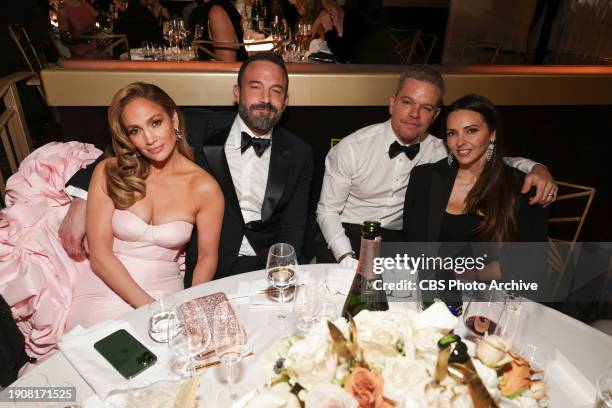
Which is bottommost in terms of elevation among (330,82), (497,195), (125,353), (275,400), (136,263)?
(136,263)

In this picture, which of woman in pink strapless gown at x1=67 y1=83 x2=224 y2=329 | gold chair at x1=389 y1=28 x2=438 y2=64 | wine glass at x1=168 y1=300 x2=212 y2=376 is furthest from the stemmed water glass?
gold chair at x1=389 y1=28 x2=438 y2=64

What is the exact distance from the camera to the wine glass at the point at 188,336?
115 centimetres

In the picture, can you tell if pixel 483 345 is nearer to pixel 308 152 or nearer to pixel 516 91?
pixel 308 152

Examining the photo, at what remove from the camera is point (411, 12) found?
10320 mm

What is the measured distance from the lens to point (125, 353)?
1259mm

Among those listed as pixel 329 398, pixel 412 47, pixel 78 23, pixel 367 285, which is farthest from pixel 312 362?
pixel 78 23

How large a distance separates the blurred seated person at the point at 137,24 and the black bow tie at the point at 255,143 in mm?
4051

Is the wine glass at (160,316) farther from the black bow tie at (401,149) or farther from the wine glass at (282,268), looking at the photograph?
the black bow tie at (401,149)

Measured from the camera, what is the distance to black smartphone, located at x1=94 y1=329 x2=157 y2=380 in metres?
1.21

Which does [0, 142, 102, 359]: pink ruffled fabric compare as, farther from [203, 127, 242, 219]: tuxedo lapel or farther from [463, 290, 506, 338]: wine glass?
[463, 290, 506, 338]: wine glass

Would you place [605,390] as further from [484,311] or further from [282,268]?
[282,268]

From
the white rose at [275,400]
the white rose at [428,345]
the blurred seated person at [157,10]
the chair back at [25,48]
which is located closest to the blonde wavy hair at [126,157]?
the white rose at [275,400]

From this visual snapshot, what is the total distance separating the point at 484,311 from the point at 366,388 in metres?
0.68

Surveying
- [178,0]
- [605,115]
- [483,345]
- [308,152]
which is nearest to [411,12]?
[178,0]
